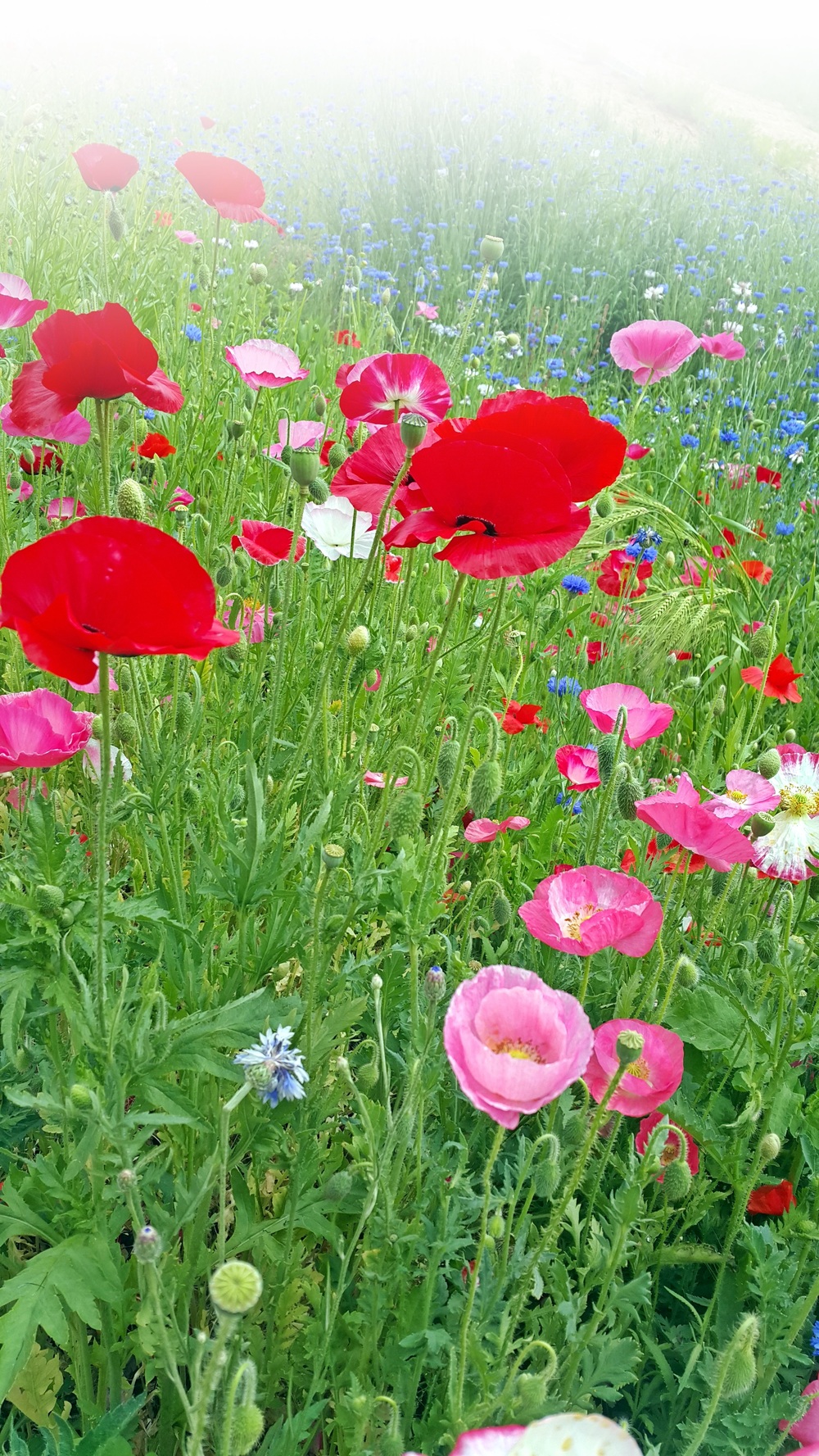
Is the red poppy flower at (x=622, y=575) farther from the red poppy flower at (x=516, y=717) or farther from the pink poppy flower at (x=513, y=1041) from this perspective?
the pink poppy flower at (x=513, y=1041)

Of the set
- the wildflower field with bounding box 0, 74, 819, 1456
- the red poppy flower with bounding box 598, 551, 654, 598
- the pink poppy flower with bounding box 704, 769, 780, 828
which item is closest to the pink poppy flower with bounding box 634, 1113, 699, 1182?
the wildflower field with bounding box 0, 74, 819, 1456

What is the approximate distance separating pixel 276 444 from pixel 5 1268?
77.0 inches

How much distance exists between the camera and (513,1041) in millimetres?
876

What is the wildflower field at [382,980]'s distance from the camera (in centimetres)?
95

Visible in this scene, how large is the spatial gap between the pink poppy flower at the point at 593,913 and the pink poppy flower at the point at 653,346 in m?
1.51

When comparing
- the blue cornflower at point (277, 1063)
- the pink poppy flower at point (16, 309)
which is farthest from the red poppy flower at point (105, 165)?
the blue cornflower at point (277, 1063)

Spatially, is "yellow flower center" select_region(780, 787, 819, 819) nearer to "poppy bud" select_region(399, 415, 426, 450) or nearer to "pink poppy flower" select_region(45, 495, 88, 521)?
"poppy bud" select_region(399, 415, 426, 450)

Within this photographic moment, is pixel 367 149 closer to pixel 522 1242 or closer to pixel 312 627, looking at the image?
pixel 312 627

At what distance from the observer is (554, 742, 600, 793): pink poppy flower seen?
5.83 ft

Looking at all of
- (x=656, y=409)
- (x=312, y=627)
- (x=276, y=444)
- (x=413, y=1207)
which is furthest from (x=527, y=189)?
(x=413, y=1207)

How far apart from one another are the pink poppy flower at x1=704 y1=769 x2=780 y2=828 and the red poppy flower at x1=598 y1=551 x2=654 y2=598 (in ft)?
3.85

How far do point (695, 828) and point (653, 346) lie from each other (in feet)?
4.98

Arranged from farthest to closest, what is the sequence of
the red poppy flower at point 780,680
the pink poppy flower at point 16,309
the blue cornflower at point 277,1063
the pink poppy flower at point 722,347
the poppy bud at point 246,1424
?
1. the pink poppy flower at point 722,347
2. the red poppy flower at point 780,680
3. the pink poppy flower at point 16,309
4. the blue cornflower at point 277,1063
5. the poppy bud at point 246,1424

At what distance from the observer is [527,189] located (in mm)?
8883
